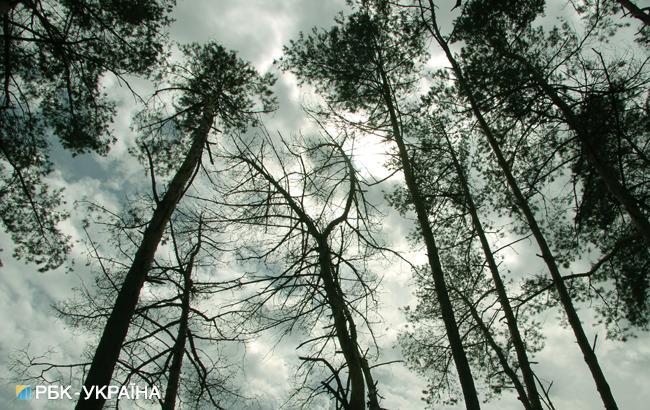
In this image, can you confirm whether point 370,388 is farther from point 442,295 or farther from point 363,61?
point 363,61

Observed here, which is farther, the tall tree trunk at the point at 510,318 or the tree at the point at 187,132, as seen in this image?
the tall tree trunk at the point at 510,318

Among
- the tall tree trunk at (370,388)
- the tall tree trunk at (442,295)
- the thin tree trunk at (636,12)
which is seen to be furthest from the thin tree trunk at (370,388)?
the thin tree trunk at (636,12)

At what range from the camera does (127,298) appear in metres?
4.39

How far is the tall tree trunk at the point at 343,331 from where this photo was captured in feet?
12.3

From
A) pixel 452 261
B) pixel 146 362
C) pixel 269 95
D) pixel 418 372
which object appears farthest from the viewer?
pixel 418 372

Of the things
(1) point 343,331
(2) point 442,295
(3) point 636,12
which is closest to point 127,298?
(1) point 343,331

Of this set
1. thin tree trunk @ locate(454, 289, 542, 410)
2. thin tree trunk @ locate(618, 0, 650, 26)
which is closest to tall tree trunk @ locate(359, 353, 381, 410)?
thin tree trunk @ locate(454, 289, 542, 410)

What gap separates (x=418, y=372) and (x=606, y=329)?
5307mm

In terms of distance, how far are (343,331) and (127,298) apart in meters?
2.71

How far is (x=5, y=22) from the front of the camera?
14.9ft

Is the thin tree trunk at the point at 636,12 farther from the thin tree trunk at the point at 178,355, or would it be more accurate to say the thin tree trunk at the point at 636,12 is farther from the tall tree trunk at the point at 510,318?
the thin tree trunk at the point at 178,355

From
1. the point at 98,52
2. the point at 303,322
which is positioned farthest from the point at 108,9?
the point at 303,322

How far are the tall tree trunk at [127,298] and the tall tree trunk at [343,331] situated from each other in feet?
7.70

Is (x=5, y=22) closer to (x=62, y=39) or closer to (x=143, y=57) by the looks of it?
(x=62, y=39)
